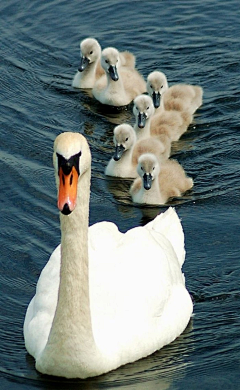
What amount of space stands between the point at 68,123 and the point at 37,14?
2792 millimetres

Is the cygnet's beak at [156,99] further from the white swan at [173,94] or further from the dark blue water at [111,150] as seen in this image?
the dark blue water at [111,150]

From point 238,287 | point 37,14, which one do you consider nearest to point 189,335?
point 238,287

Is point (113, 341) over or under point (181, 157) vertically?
over

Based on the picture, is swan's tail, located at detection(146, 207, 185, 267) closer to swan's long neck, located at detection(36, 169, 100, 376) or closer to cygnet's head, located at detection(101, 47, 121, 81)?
swan's long neck, located at detection(36, 169, 100, 376)

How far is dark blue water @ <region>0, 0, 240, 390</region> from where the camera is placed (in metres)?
6.89

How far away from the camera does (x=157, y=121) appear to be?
10.8 meters

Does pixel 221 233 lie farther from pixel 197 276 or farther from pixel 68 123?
pixel 68 123

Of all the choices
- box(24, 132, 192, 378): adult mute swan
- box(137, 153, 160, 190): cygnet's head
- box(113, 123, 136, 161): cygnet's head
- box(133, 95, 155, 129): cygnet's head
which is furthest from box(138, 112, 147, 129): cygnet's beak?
box(24, 132, 192, 378): adult mute swan

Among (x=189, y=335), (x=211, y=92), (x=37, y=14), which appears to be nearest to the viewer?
(x=189, y=335)

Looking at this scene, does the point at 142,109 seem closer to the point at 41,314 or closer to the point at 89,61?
the point at 89,61

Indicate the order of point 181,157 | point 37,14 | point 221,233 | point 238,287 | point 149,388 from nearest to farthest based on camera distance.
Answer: point 149,388 → point 238,287 → point 221,233 → point 181,157 → point 37,14

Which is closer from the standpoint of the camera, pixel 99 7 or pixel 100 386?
pixel 100 386

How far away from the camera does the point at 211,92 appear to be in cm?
1129

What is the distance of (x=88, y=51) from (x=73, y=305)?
18.7 ft
